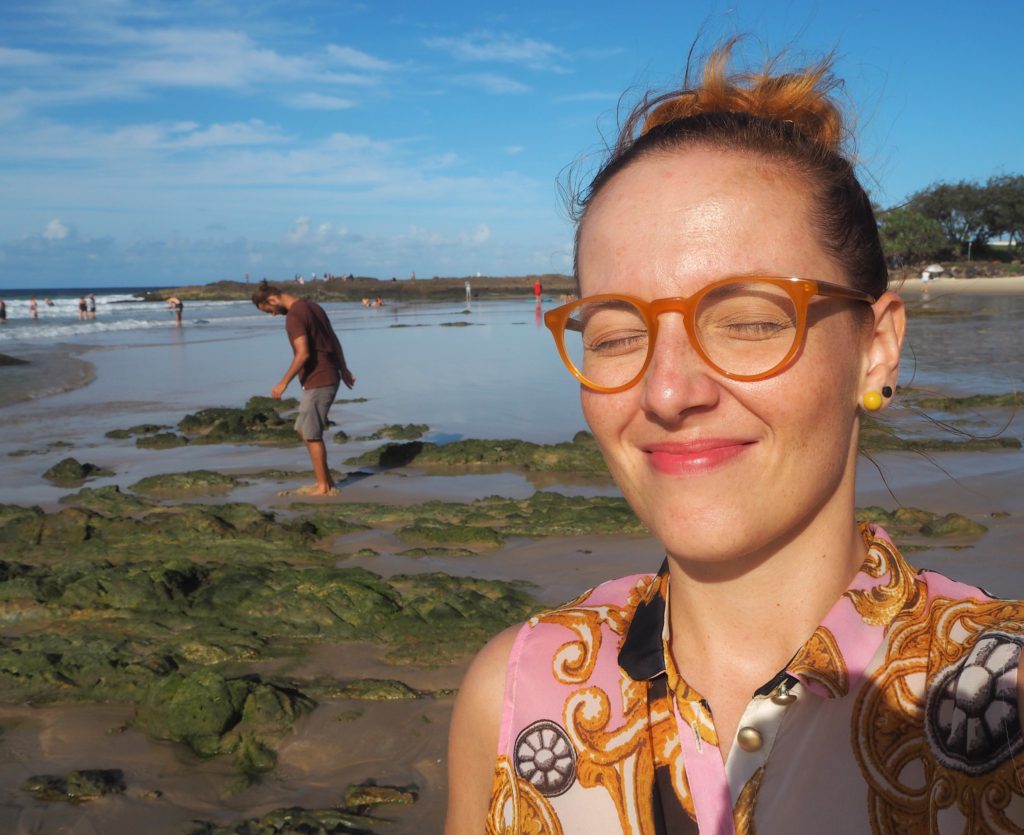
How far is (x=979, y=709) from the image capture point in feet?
3.83

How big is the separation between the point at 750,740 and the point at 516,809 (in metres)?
0.41

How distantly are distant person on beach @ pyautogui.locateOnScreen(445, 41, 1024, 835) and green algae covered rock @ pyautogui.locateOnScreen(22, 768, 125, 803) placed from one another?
2622mm

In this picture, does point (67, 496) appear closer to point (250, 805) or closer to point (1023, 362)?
point (250, 805)

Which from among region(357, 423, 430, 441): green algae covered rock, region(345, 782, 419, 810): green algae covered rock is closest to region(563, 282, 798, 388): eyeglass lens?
region(345, 782, 419, 810): green algae covered rock

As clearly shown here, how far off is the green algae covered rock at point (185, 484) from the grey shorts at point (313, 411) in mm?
998

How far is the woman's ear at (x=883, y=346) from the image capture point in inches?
62.2

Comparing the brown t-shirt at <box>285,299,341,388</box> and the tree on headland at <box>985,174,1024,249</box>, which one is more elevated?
the tree on headland at <box>985,174,1024,249</box>

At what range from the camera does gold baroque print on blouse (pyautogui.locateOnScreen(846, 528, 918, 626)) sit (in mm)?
1404

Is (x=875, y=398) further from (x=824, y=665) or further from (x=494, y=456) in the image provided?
(x=494, y=456)

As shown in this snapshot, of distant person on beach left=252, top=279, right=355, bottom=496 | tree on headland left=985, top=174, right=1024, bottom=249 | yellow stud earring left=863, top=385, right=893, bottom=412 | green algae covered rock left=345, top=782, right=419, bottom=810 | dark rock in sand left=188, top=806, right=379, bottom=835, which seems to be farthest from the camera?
tree on headland left=985, top=174, right=1024, bottom=249

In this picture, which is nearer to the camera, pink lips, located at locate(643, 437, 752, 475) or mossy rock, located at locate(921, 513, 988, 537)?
pink lips, located at locate(643, 437, 752, 475)

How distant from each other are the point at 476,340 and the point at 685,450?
25319 mm

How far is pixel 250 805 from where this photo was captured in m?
3.60

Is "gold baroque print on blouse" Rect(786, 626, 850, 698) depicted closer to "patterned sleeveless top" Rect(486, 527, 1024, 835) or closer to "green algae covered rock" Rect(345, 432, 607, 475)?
"patterned sleeveless top" Rect(486, 527, 1024, 835)
